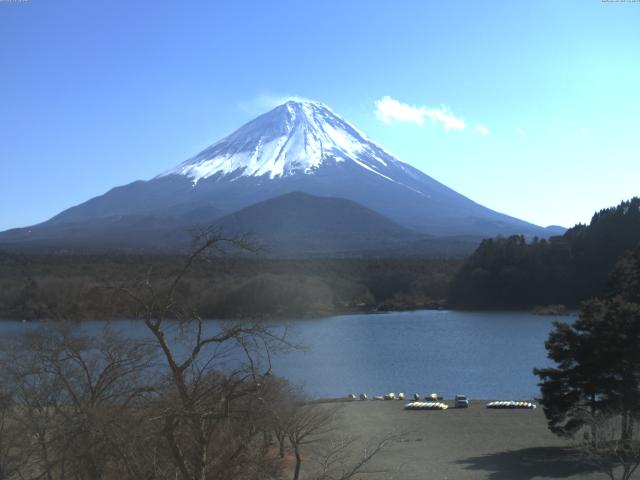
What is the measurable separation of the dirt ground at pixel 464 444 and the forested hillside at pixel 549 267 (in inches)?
1064

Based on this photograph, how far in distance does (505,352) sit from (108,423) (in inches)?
854

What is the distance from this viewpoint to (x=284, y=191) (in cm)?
8762

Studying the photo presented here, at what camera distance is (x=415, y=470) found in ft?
33.5

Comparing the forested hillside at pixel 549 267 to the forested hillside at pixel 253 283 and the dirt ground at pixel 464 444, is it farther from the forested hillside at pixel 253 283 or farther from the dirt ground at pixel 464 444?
the dirt ground at pixel 464 444

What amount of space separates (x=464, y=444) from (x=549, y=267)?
3196 cm

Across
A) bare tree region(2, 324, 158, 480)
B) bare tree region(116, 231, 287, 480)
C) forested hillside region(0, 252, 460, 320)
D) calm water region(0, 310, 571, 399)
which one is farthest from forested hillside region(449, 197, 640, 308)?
bare tree region(116, 231, 287, 480)

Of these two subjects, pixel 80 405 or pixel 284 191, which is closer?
pixel 80 405

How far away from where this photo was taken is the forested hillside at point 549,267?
4141cm

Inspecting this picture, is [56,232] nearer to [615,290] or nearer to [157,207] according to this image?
[157,207]

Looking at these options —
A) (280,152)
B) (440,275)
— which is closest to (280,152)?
(280,152)

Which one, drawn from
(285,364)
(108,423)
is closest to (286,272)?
(285,364)

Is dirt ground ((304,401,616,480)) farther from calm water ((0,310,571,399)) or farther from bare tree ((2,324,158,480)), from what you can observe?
bare tree ((2,324,158,480))

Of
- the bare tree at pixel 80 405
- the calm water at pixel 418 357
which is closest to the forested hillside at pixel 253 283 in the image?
the calm water at pixel 418 357

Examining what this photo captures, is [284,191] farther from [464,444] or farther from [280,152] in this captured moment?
[464,444]
